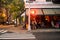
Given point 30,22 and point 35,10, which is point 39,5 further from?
point 30,22

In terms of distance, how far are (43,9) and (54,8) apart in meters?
2.04

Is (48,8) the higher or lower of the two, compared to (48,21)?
higher

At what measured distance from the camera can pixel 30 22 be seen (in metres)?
37.3

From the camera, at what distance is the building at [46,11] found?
3759 centimetres

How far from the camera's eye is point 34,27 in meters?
36.4

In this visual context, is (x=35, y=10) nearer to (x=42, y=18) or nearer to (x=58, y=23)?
(x=42, y=18)

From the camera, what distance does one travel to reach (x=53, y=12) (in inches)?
1483

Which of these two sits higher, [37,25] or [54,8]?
[54,8]

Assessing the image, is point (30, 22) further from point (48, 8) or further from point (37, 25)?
point (48, 8)

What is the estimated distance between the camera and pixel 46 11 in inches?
1495

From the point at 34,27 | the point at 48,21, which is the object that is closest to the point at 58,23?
the point at 48,21

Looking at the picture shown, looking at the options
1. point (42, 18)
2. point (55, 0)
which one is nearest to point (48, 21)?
point (42, 18)

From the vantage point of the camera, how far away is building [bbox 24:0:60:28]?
37.6m

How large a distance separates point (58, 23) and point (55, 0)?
4.14 meters
